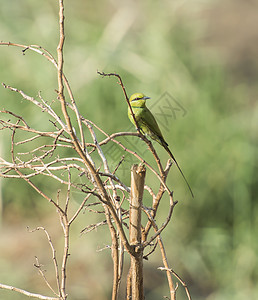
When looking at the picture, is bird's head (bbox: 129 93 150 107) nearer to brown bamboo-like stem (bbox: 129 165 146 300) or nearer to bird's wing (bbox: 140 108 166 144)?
bird's wing (bbox: 140 108 166 144)

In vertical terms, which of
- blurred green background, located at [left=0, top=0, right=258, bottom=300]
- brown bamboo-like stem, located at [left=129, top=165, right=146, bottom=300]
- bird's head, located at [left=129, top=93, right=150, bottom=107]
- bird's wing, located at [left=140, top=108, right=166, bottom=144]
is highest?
blurred green background, located at [left=0, top=0, right=258, bottom=300]

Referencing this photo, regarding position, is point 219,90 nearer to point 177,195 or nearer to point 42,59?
point 177,195

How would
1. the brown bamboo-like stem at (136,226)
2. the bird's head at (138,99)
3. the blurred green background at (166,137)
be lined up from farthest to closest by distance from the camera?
the blurred green background at (166,137) < the bird's head at (138,99) < the brown bamboo-like stem at (136,226)

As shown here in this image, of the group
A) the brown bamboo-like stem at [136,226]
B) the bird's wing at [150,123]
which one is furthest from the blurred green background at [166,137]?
the brown bamboo-like stem at [136,226]

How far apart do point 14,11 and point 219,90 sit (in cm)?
153

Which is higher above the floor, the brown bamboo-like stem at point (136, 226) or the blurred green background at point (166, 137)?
the blurred green background at point (166, 137)

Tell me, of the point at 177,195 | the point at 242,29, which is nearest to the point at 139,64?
the point at 177,195

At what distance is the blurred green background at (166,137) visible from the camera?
3.18m

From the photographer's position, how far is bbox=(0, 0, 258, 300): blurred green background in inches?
125

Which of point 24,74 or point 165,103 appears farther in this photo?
point 24,74

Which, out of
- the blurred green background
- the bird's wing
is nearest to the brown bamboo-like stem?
the bird's wing

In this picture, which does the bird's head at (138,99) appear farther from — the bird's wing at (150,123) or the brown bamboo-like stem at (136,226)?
the brown bamboo-like stem at (136,226)

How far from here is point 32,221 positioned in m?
3.75

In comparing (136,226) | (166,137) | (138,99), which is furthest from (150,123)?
(166,137)
